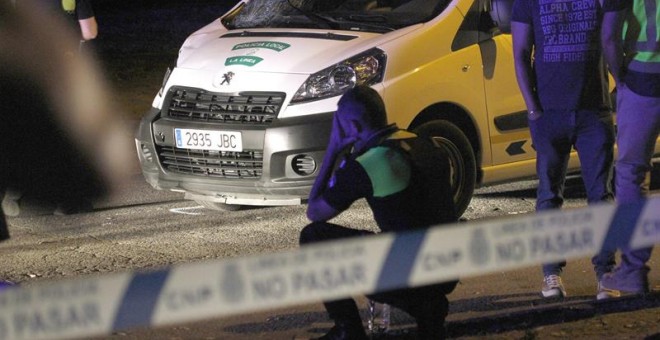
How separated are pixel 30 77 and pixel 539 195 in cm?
483

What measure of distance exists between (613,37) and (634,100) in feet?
1.07

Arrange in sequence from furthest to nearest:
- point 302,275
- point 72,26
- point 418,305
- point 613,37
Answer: point 72,26 → point 613,37 → point 418,305 → point 302,275

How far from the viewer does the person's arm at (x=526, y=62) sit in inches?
261

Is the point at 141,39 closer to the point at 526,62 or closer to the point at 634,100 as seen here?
the point at 526,62

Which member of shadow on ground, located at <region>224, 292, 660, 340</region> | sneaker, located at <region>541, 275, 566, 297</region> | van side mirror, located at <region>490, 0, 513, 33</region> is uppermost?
van side mirror, located at <region>490, 0, 513, 33</region>

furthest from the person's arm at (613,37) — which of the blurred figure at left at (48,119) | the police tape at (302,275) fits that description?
the blurred figure at left at (48,119)

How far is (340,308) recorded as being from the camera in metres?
5.45

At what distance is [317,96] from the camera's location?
27.1 ft

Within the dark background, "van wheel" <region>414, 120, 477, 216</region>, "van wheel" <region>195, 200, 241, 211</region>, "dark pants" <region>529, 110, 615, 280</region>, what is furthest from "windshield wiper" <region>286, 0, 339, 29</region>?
the dark background

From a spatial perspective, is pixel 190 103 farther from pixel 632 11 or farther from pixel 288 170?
pixel 632 11

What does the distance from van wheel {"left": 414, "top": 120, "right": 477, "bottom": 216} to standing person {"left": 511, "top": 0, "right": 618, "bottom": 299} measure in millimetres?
1873

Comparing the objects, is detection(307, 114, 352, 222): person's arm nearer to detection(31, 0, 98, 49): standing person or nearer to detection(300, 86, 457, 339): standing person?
detection(300, 86, 457, 339): standing person

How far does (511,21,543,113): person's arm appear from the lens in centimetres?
664

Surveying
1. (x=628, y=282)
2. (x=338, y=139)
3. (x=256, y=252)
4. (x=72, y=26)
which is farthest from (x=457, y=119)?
(x=72, y=26)
